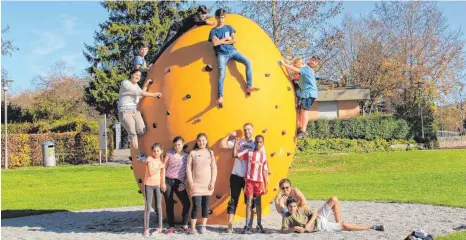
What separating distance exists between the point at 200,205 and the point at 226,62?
240 cm

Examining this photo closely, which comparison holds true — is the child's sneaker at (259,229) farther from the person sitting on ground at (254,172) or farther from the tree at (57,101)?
the tree at (57,101)

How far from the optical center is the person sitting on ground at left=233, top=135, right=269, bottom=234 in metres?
8.73

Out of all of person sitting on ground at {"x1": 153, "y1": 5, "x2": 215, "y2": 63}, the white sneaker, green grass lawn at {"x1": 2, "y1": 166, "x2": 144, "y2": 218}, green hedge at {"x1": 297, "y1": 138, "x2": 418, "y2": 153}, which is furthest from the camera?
green hedge at {"x1": 297, "y1": 138, "x2": 418, "y2": 153}

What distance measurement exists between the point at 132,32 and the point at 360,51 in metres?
24.7

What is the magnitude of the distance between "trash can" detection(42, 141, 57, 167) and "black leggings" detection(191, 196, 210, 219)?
80.8ft

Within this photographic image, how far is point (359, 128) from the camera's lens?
41.3 m

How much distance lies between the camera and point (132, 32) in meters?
41.7

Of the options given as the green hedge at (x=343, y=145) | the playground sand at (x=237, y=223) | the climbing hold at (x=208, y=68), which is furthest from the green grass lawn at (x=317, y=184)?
the climbing hold at (x=208, y=68)

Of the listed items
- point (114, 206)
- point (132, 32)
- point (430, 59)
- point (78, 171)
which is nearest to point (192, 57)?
point (114, 206)

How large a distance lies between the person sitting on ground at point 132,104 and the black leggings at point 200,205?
123 cm

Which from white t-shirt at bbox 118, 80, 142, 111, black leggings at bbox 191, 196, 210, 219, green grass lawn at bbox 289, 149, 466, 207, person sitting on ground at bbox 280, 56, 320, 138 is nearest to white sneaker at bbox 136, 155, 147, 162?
white t-shirt at bbox 118, 80, 142, 111

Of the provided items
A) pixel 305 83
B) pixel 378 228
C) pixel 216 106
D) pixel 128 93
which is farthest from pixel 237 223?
pixel 128 93

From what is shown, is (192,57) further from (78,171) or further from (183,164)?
(78,171)

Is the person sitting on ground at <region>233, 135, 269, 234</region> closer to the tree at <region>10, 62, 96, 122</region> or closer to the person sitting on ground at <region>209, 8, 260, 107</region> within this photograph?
the person sitting on ground at <region>209, 8, 260, 107</region>
